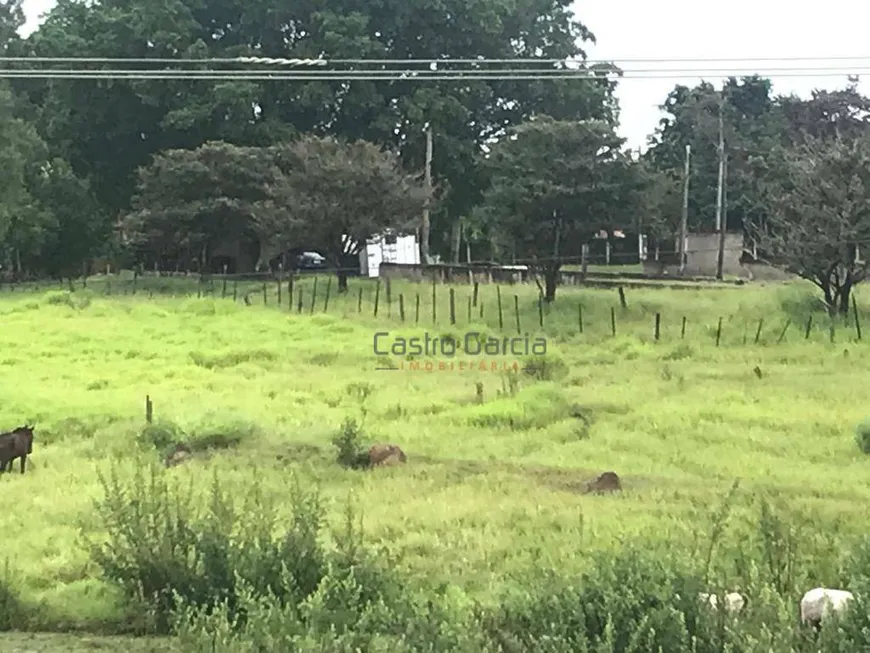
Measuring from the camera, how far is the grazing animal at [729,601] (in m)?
4.45

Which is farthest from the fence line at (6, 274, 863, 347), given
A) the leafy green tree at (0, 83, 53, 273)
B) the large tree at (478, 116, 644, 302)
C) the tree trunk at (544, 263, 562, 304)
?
the leafy green tree at (0, 83, 53, 273)

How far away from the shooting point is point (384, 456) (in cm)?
957

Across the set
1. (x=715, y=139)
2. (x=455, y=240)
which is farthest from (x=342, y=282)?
(x=715, y=139)

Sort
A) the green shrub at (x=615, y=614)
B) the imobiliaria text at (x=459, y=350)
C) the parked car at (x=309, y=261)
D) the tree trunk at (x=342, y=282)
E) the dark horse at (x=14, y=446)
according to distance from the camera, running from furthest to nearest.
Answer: the parked car at (x=309, y=261), the tree trunk at (x=342, y=282), the imobiliaria text at (x=459, y=350), the dark horse at (x=14, y=446), the green shrub at (x=615, y=614)

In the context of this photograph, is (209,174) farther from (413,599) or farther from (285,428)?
(413,599)

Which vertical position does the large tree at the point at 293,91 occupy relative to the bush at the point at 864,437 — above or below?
above

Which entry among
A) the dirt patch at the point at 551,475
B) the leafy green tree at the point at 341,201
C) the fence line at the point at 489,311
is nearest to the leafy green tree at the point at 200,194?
the fence line at the point at 489,311

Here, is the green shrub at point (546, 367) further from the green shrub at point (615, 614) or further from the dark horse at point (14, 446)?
the green shrub at point (615, 614)

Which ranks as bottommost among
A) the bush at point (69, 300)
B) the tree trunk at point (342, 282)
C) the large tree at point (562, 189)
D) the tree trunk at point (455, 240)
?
the bush at point (69, 300)

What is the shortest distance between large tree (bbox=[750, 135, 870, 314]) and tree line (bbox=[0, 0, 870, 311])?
1.45m

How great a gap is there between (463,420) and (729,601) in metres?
6.92

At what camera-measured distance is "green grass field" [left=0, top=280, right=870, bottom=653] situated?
713 centimetres

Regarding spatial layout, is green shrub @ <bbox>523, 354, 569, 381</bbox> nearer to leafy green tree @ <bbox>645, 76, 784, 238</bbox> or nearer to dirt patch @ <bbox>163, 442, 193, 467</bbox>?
dirt patch @ <bbox>163, 442, 193, 467</bbox>

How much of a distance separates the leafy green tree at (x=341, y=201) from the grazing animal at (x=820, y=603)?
20.1 m
